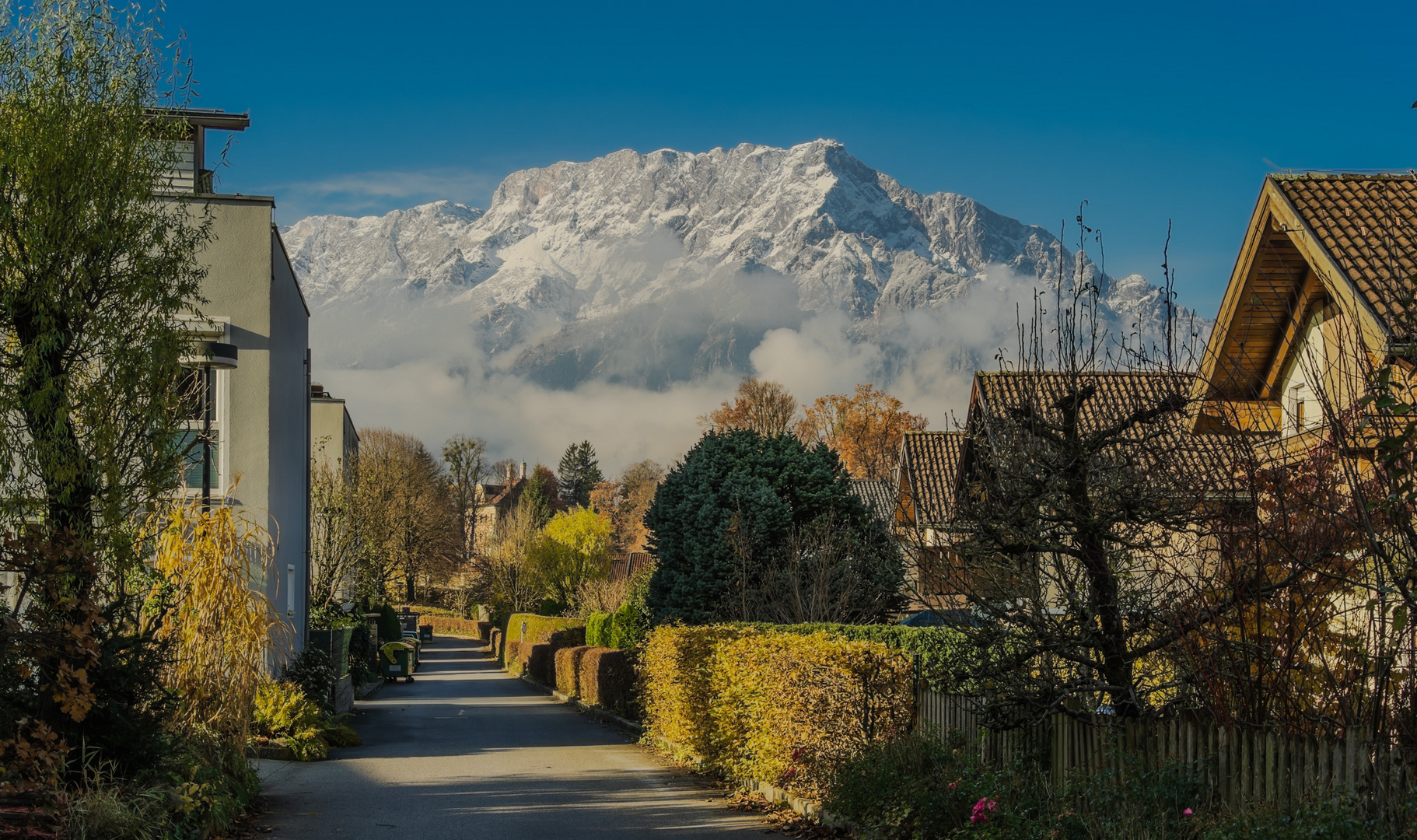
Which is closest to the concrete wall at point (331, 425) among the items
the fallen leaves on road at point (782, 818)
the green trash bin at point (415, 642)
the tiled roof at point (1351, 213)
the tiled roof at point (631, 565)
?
the green trash bin at point (415, 642)

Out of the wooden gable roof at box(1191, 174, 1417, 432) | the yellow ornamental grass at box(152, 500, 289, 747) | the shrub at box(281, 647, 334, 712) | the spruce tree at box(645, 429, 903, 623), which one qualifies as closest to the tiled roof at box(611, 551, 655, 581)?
the spruce tree at box(645, 429, 903, 623)

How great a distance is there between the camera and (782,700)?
13164 mm

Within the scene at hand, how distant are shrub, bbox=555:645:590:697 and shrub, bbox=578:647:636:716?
1.20m

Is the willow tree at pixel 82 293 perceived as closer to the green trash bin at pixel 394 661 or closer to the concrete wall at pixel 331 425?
the green trash bin at pixel 394 661

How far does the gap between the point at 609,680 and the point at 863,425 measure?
4183 cm

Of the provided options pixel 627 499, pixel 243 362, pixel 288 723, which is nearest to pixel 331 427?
pixel 243 362

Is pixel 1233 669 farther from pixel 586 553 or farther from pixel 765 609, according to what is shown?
pixel 586 553

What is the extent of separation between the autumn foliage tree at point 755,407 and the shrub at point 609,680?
121 feet

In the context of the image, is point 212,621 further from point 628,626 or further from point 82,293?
point 628,626

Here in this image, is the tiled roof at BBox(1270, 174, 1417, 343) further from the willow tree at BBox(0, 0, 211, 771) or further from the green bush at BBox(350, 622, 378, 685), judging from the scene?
the green bush at BBox(350, 622, 378, 685)

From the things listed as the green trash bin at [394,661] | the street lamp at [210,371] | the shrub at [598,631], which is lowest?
the green trash bin at [394,661]

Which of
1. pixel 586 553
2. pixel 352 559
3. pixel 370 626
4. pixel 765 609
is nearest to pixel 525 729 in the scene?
pixel 765 609

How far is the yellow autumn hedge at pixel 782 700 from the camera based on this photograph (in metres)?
11.9

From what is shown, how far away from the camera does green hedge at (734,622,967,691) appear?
9.12 metres
